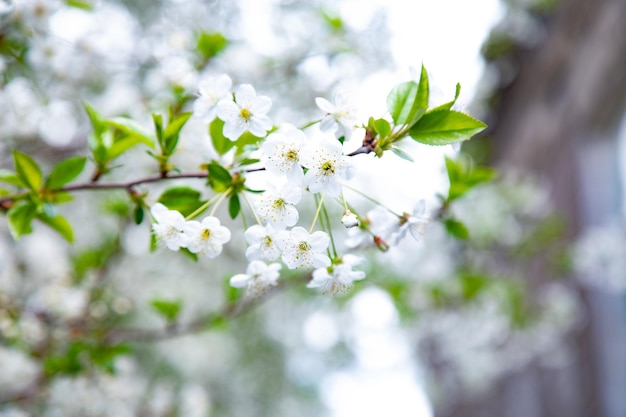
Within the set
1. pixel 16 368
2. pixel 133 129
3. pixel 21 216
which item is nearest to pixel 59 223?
pixel 21 216

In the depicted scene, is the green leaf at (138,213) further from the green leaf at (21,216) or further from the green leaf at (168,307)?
the green leaf at (168,307)

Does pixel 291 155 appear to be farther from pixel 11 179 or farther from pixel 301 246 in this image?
pixel 11 179

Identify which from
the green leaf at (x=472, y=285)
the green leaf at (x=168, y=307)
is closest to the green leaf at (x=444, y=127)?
the green leaf at (x=168, y=307)

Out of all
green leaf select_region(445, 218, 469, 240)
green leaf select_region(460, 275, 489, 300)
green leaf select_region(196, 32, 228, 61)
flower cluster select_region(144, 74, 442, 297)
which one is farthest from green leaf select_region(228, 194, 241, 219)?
green leaf select_region(460, 275, 489, 300)

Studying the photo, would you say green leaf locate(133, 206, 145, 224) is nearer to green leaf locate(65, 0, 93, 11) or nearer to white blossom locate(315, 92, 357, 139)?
white blossom locate(315, 92, 357, 139)

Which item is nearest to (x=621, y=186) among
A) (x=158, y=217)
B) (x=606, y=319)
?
(x=606, y=319)

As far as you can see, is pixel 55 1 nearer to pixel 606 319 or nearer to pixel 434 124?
pixel 434 124

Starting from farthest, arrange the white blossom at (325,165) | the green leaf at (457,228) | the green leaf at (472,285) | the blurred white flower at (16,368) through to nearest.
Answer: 1. the green leaf at (472,285)
2. the blurred white flower at (16,368)
3. the green leaf at (457,228)
4. the white blossom at (325,165)
